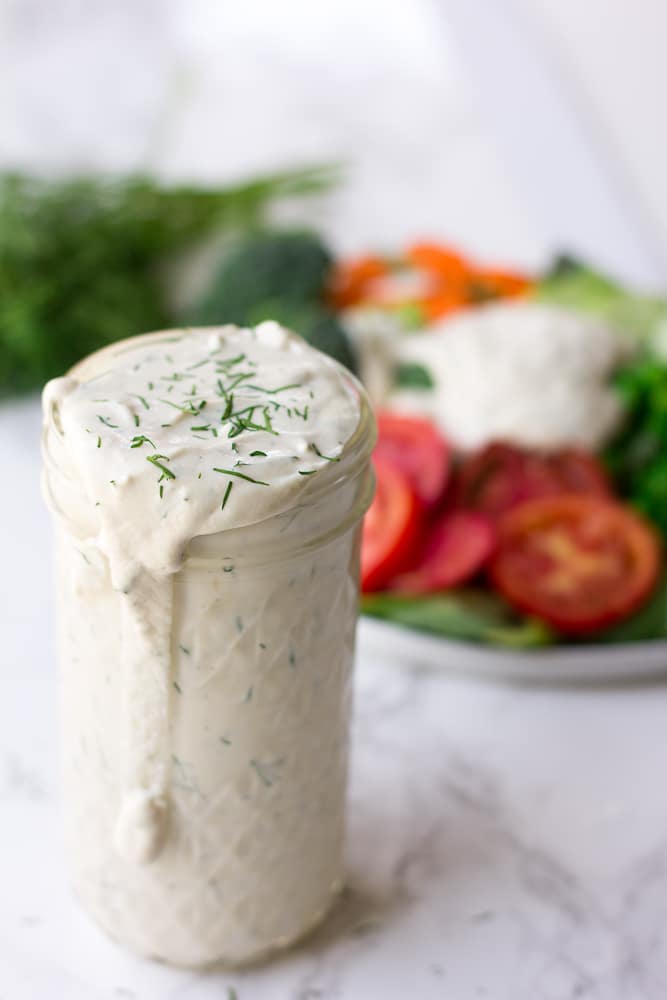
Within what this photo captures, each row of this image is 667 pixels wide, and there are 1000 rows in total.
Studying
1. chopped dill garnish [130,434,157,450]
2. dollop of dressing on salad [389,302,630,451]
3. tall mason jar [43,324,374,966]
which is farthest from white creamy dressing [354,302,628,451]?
chopped dill garnish [130,434,157,450]

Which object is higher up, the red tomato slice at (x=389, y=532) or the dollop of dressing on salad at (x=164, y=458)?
the dollop of dressing on salad at (x=164, y=458)

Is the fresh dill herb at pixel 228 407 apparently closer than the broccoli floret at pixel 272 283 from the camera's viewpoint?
Yes

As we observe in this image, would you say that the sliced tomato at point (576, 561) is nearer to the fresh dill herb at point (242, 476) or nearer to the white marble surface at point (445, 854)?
the white marble surface at point (445, 854)

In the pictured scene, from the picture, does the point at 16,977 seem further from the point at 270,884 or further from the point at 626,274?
the point at 626,274

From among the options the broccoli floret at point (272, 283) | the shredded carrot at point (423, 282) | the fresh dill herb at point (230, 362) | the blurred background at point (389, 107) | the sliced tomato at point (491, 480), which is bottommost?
the sliced tomato at point (491, 480)

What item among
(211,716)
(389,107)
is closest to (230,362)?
(211,716)

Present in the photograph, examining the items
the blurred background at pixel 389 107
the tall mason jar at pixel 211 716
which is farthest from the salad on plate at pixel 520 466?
the tall mason jar at pixel 211 716

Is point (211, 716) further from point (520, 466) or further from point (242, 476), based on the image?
point (520, 466)
